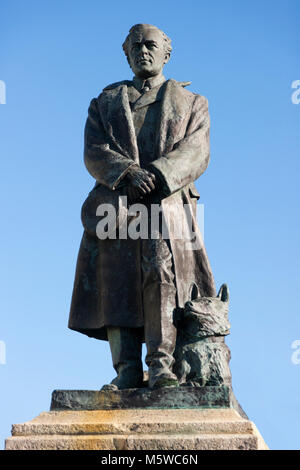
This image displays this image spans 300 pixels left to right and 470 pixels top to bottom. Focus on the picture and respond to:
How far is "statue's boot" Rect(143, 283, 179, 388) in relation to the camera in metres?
8.51

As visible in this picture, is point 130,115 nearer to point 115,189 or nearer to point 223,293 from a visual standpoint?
point 115,189

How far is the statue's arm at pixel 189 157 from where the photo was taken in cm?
900

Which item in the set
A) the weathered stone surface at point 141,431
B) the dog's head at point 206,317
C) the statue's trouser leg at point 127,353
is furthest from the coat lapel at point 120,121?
the weathered stone surface at point 141,431

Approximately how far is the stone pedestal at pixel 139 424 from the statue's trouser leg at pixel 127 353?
625 mm

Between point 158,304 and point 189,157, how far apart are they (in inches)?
57.5

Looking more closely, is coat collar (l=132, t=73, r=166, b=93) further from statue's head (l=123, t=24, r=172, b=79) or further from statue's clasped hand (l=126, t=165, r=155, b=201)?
statue's clasped hand (l=126, t=165, r=155, b=201)

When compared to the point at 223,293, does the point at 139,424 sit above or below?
below

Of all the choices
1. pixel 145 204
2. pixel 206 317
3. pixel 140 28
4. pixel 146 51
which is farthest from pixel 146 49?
pixel 206 317

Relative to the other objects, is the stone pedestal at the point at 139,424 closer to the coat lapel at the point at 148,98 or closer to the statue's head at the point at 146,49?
the coat lapel at the point at 148,98

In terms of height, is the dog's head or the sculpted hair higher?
the sculpted hair

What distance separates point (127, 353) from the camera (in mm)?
8961

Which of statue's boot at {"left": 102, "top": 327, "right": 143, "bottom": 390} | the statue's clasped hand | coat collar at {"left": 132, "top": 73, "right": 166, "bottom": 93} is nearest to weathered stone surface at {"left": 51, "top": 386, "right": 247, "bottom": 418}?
statue's boot at {"left": 102, "top": 327, "right": 143, "bottom": 390}

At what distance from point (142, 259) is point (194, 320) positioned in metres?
0.74

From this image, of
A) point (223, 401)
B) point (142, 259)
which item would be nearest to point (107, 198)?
point (142, 259)
